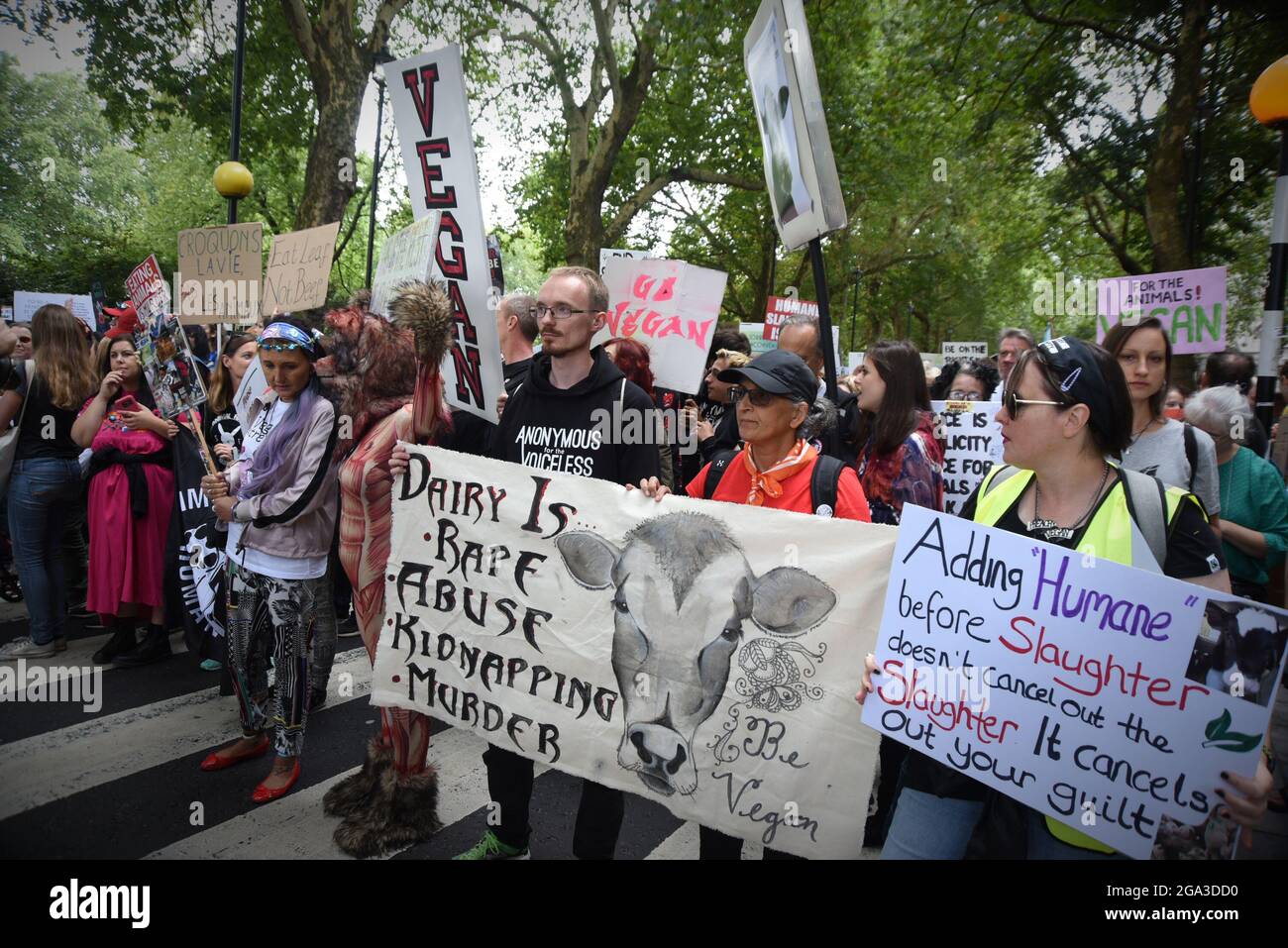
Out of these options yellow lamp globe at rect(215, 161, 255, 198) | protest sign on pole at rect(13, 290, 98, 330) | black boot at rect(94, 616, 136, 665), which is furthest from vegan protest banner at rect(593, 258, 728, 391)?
protest sign on pole at rect(13, 290, 98, 330)

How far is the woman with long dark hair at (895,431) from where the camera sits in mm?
3570

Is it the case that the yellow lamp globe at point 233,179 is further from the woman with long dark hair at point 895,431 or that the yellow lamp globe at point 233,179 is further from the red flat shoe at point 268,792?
the woman with long dark hair at point 895,431

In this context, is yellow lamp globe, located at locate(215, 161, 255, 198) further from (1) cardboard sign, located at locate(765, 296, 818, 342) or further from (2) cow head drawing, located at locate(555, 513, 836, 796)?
(2) cow head drawing, located at locate(555, 513, 836, 796)

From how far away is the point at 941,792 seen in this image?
209cm

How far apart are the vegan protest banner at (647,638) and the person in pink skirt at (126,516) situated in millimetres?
3154

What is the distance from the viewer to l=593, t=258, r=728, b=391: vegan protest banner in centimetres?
488

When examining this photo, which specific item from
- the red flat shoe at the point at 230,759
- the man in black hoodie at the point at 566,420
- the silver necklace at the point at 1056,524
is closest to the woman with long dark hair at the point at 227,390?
the red flat shoe at the point at 230,759

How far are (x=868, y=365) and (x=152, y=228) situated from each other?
4093 centimetres

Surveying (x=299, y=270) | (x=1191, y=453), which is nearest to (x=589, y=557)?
(x=1191, y=453)

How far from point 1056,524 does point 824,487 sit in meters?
0.74

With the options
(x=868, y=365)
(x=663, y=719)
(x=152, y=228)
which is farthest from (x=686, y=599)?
(x=152, y=228)

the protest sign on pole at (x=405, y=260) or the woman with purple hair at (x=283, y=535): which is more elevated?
the protest sign on pole at (x=405, y=260)

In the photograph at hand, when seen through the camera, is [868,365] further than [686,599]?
Yes
